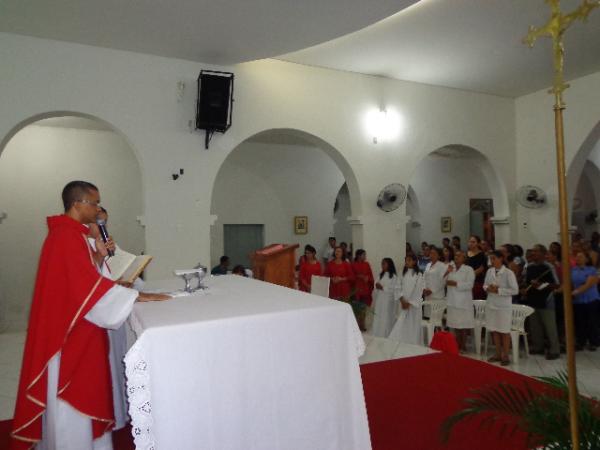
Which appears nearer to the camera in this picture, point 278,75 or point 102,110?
point 102,110

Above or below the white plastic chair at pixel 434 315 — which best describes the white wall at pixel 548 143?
above

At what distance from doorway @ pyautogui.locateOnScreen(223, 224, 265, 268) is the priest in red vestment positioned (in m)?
8.51

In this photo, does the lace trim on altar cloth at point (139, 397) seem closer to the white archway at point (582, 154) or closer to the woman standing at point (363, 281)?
the woman standing at point (363, 281)

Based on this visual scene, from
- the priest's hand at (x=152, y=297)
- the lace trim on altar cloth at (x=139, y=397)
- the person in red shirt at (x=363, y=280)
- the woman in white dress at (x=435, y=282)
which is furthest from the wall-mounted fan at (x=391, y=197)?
the lace trim on altar cloth at (x=139, y=397)

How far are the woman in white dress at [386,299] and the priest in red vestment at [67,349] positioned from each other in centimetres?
525

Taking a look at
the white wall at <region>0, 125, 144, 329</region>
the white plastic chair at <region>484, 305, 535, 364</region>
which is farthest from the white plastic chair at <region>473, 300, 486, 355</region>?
the white wall at <region>0, 125, 144, 329</region>

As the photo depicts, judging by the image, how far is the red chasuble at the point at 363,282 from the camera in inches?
314

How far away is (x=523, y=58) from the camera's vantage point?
7727 mm

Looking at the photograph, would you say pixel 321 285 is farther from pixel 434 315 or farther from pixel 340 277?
pixel 434 315

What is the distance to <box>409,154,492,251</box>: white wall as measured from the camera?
1372cm

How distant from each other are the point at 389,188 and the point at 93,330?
6.35m

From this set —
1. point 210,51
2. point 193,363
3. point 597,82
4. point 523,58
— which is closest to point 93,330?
point 193,363

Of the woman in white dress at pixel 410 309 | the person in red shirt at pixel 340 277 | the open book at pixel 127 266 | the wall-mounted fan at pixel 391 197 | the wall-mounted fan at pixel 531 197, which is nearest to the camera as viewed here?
the open book at pixel 127 266

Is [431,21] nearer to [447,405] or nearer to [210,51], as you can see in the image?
[210,51]
